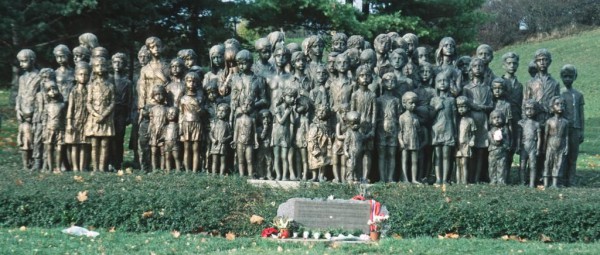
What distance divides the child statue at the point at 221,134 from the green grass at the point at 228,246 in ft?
10.6

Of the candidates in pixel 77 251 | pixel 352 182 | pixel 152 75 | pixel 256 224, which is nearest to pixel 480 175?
pixel 352 182

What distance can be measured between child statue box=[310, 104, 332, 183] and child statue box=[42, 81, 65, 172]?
12.6ft

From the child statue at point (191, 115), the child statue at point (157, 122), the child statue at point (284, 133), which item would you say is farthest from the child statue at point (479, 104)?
the child statue at point (157, 122)

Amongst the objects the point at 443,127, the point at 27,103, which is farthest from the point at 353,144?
the point at 27,103

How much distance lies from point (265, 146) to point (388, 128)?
6.18 ft

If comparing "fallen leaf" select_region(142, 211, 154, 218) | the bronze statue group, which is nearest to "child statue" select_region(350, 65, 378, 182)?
the bronze statue group

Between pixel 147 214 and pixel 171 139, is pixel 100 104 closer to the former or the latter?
pixel 171 139

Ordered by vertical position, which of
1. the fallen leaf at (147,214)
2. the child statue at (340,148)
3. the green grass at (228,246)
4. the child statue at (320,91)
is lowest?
the green grass at (228,246)

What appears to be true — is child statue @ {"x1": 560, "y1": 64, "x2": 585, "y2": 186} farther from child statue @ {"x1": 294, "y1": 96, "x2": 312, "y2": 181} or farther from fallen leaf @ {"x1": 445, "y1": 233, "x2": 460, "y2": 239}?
child statue @ {"x1": 294, "y1": 96, "x2": 312, "y2": 181}

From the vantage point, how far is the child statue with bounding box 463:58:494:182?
14.2 meters

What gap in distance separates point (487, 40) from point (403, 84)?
103 feet

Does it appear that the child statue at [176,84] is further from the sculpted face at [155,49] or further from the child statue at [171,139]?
the sculpted face at [155,49]

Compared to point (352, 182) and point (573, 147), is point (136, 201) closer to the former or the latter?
point (352, 182)

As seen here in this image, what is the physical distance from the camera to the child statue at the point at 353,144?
44.9ft
